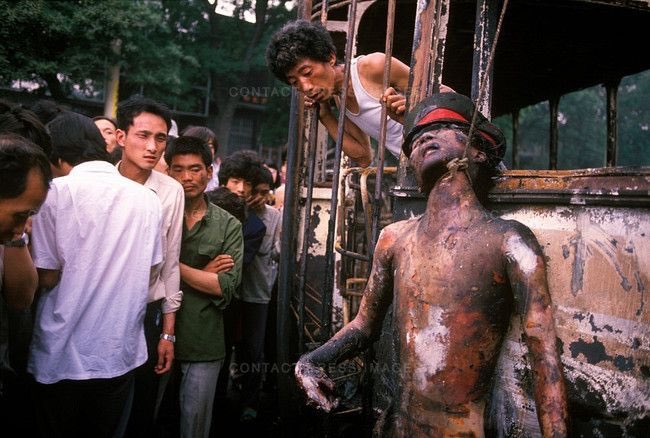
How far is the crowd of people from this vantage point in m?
1.55

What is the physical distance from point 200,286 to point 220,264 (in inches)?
7.3

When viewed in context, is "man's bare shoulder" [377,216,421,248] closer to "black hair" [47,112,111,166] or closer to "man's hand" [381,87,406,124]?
"man's hand" [381,87,406,124]

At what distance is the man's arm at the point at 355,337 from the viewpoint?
175 cm

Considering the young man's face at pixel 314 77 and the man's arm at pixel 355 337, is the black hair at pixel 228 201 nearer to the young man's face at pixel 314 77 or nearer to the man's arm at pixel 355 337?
the young man's face at pixel 314 77

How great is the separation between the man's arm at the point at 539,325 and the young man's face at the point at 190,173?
7.62 ft

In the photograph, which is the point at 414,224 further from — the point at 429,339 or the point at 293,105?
the point at 293,105

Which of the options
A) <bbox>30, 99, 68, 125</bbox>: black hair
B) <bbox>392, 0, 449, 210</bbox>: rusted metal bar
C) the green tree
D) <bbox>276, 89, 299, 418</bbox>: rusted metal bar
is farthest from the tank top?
the green tree

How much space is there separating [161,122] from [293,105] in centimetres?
93

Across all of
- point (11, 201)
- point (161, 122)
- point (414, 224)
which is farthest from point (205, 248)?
point (414, 224)

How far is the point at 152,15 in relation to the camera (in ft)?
50.6

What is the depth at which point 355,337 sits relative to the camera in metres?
1.93

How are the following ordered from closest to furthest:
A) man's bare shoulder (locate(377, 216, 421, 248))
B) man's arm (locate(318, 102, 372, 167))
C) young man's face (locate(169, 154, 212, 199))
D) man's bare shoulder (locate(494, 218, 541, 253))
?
man's bare shoulder (locate(494, 218, 541, 253)) → man's bare shoulder (locate(377, 216, 421, 248)) → young man's face (locate(169, 154, 212, 199)) → man's arm (locate(318, 102, 372, 167))

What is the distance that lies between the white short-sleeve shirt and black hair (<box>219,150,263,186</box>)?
5.15ft

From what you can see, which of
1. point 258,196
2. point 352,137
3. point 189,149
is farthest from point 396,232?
point 258,196
